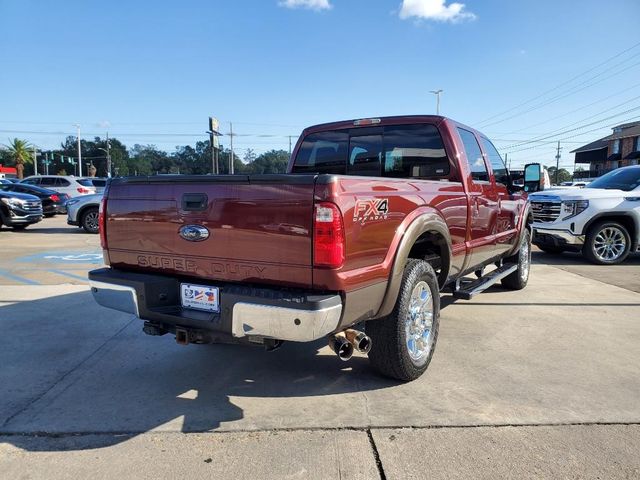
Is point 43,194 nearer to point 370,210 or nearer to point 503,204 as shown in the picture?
point 503,204

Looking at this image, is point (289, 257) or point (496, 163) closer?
point (289, 257)

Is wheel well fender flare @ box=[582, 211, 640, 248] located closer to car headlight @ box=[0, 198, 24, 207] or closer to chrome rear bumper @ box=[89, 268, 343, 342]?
chrome rear bumper @ box=[89, 268, 343, 342]

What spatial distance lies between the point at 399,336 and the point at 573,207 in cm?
709

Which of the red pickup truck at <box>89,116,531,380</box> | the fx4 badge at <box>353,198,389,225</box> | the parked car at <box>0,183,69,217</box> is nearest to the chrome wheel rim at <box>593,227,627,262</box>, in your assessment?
the red pickup truck at <box>89,116,531,380</box>

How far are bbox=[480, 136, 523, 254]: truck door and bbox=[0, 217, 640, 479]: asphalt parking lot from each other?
0.97 m

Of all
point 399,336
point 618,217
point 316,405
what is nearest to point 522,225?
point 618,217

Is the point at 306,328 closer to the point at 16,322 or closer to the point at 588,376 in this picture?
the point at 588,376

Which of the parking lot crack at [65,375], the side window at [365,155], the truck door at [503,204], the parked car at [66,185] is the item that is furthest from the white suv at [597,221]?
the parked car at [66,185]

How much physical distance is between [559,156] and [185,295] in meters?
88.4

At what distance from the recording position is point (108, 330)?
4781 mm

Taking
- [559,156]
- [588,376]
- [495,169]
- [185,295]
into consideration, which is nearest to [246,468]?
[185,295]

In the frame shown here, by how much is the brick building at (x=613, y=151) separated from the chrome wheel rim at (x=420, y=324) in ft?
157

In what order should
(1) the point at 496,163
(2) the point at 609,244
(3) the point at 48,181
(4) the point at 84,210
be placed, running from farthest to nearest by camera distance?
(3) the point at 48,181, (4) the point at 84,210, (2) the point at 609,244, (1) the point at 496,163

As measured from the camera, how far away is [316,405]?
3170mm
